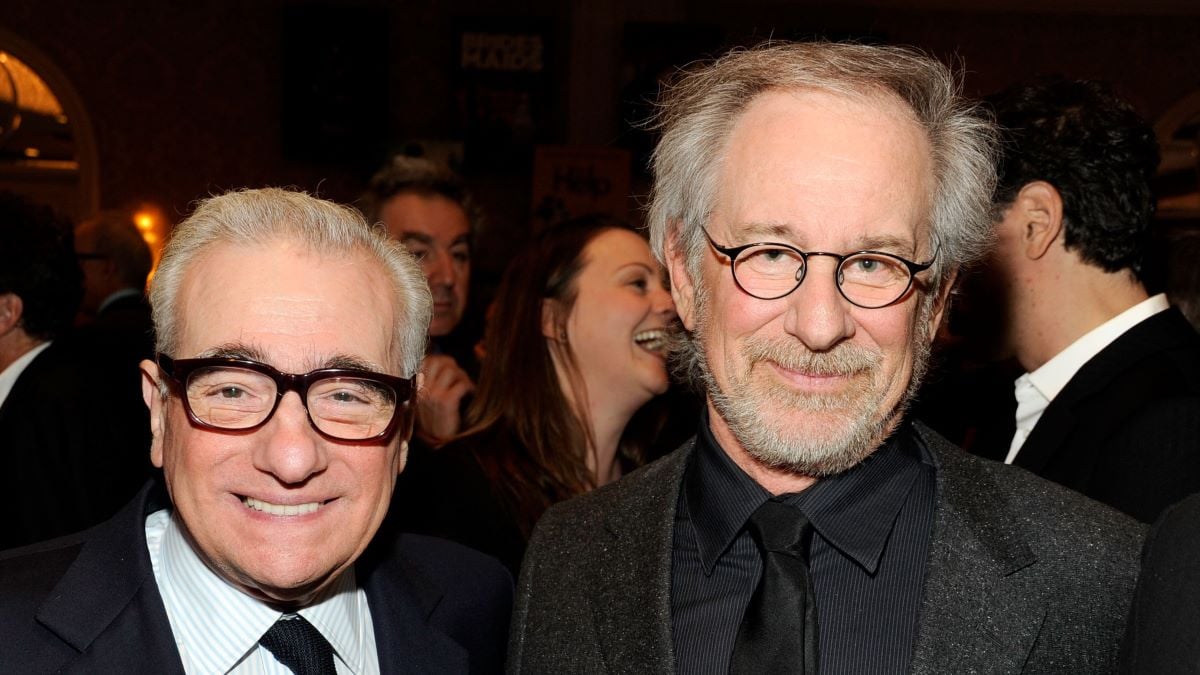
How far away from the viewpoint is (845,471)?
5.80ft

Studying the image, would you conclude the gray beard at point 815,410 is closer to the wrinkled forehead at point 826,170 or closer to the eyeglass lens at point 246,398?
the wrinkled forehead at point 826,170

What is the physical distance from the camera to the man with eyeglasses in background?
63.8 inches

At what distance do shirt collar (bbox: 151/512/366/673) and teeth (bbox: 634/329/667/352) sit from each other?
4.46 feet

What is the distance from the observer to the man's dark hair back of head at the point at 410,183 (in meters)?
3.86

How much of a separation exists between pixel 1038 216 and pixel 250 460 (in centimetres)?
175

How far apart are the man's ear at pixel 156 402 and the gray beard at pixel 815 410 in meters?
A: 0.81

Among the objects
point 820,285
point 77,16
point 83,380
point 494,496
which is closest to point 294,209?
point 820,285

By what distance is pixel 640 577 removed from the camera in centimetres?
180

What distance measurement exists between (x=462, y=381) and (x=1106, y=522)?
8.11 feet

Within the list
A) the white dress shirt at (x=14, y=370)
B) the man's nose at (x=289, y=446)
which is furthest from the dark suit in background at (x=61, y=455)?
the man's nose at (x=289, y=446)

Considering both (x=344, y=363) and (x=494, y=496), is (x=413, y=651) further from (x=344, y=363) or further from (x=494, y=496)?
(x=494, y=496)

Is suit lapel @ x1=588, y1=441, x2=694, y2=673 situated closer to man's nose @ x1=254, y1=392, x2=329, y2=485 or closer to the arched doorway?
man's nose @ x1=254, y1=392, x2=329, y2=485

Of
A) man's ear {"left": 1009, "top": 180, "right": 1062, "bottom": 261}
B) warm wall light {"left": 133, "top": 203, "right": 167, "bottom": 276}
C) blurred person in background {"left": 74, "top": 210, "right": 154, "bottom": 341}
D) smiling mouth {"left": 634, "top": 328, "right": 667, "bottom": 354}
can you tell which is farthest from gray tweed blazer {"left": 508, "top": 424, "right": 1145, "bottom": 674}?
warm wall light {"left": 133, "top": 203, "right": 167, "bottom": 276}

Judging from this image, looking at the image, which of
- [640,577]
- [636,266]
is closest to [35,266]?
[636,266]
